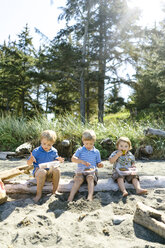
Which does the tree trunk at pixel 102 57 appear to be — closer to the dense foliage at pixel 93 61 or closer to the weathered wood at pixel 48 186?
the dense foliage at pixel 93 61

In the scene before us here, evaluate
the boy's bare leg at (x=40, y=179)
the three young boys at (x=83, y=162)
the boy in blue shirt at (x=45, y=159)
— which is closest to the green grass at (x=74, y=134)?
the three young boys at (x=83, y=162)

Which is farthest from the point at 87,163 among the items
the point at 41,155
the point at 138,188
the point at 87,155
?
the point at 138,188

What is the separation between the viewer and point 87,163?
327 centimetres

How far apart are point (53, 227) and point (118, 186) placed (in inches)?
56.9

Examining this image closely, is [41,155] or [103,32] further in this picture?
[103,32]

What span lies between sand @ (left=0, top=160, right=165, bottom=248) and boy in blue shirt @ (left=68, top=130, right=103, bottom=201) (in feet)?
0.47

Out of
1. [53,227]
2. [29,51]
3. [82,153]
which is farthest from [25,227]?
[29,51]

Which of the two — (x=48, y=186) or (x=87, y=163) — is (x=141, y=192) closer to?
(x=87, y=163)

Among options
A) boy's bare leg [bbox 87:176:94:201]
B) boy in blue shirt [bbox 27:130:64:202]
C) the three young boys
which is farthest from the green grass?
boy's bare leg [bbox 87:176:94:201]

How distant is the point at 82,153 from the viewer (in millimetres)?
3473

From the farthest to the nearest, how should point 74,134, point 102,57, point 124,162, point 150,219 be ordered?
point 102,57
point 74,134
point 124,162
point 150,219

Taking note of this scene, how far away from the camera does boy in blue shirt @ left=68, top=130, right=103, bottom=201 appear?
3.21 m

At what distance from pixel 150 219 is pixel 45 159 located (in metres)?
1.83

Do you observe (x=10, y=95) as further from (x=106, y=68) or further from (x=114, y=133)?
(x=114, y=133)
